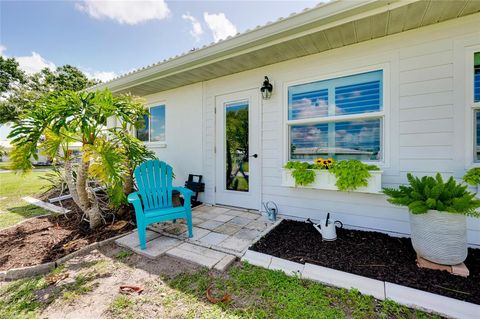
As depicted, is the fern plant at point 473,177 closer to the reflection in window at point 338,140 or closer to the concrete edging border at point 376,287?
the reflection in window at point 338,140

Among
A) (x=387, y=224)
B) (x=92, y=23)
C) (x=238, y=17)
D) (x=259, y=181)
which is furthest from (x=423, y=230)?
(x=92, y=23)

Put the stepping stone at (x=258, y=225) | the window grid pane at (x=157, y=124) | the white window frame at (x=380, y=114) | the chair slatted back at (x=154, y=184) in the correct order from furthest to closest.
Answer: the window grid pane at (x=157, y=124)
the stepping stone at (x=258, y=225)
the chair slatted back at (x=154, y=184)
the white window frame at (x=380, y=114)

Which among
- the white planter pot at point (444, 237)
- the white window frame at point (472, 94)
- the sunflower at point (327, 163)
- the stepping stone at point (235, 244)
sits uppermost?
the white window frame at point (472, 94)

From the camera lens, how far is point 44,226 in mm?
3311

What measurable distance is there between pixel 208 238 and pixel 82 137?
2.21 meters

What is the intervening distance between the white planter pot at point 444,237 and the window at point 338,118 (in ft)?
3.64

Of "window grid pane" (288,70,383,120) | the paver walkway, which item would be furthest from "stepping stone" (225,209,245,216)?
"window grid pane" (288,70,383,120)

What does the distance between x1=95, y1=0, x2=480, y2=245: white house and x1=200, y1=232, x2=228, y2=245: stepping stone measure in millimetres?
1128

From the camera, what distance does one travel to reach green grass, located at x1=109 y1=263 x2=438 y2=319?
1.54 meters

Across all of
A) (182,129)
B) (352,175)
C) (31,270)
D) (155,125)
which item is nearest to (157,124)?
(155,125)

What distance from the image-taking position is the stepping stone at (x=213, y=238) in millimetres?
2686

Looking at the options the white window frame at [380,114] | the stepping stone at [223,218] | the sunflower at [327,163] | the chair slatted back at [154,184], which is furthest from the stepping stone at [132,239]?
the white window frame at [380,114]

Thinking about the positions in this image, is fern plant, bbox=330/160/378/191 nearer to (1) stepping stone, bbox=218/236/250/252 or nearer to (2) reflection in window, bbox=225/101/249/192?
(1) stepping stone, bbox=218/236/250/252

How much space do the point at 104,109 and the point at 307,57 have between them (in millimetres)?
2983
